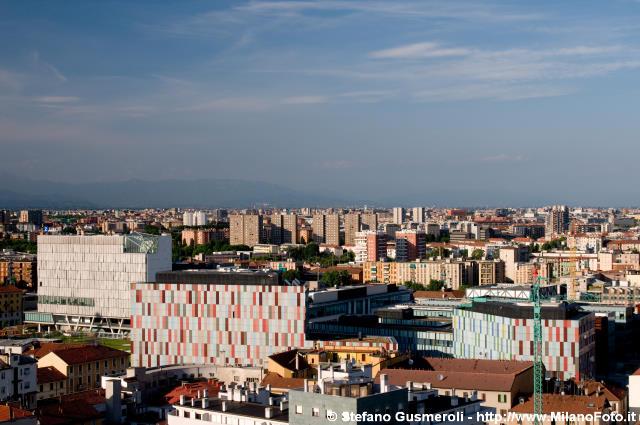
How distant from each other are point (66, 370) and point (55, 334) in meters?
36.5

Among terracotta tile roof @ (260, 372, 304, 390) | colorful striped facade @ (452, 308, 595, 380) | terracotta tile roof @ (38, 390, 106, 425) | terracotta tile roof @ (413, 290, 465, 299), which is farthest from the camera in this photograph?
terracotta tile roof @ (413, 290, 465, 299)

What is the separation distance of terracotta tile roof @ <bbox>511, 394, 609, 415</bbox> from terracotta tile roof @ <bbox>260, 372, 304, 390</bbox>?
9824 millimetres

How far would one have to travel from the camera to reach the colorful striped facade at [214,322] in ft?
185

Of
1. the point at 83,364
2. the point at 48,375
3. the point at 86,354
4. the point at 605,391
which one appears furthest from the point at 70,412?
the point at 605,391

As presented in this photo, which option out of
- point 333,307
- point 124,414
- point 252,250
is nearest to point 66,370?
point 124,414

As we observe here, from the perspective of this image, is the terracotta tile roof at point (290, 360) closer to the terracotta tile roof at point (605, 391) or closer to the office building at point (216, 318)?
the office building at point (216, 318)

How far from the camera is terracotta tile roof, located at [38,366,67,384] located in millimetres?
47781

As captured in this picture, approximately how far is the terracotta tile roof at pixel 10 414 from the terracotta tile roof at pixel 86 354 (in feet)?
56.0

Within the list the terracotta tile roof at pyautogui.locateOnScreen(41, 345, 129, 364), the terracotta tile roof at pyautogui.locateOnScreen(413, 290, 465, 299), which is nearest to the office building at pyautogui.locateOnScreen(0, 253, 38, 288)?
the terracotta tile roof at pyautogui.locateOnScreen(413, 290, 465, 299)

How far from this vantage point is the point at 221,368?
161ft

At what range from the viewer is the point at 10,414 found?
3288cm

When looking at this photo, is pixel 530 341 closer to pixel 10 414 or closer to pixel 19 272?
pixel 10 414

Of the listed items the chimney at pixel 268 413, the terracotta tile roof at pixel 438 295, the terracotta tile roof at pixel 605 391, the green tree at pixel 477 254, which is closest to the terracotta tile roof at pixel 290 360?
the terracotta tile roof at pixel 605 391

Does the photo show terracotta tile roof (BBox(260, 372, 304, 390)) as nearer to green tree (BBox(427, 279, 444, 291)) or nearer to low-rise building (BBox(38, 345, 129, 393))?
low-rise building (BBox(38, 345, 129, 393))
